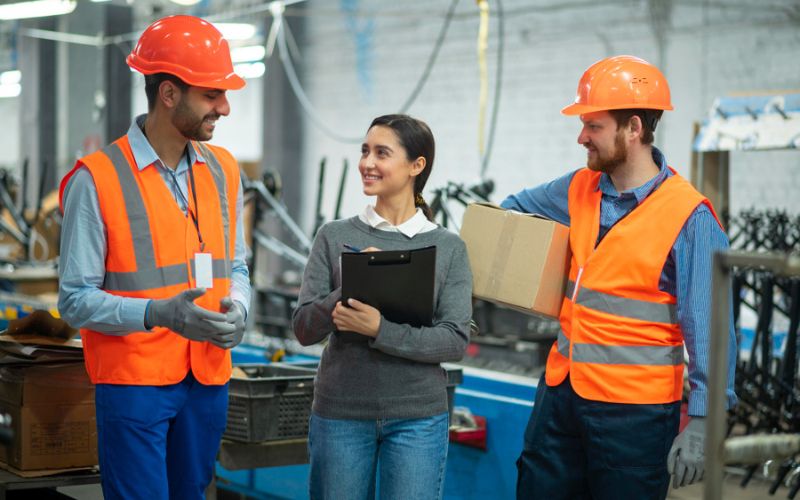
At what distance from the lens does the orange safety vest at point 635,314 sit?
2.34m

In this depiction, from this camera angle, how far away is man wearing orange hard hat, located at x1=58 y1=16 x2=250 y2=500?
7.29 ft

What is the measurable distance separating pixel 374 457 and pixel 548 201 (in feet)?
2.88

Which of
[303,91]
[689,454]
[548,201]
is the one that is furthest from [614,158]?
[303,91]

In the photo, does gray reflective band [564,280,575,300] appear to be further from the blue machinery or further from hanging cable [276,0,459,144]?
hanging cable [276,0,459,144]

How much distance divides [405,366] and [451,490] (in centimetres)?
158

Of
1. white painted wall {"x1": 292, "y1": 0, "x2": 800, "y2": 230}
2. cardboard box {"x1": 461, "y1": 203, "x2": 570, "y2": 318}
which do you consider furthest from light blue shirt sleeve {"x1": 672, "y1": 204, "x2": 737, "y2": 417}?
white painted wall {"x1": 292, "y1": 0, "x2": 800, "y2": 230}

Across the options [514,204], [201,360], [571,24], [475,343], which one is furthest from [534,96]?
[201,360]

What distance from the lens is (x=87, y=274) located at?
87.4 inches

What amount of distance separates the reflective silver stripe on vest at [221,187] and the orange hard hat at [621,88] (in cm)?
91

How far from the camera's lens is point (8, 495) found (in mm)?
3281

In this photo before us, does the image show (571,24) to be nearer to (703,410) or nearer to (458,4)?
(458,4)

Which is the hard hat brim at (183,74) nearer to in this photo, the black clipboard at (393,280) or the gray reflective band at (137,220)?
the gray reflective band at (137,220)

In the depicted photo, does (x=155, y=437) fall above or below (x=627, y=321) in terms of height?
below

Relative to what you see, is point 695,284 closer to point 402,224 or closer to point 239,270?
point 402,224
